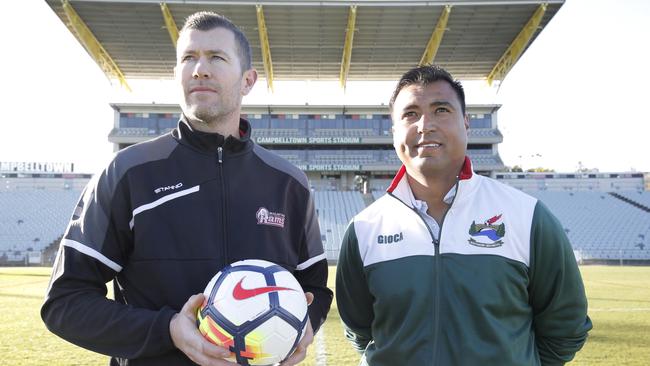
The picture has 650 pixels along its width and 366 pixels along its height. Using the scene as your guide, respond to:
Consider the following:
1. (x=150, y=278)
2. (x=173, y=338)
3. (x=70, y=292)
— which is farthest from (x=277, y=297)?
(x=70, y=292)

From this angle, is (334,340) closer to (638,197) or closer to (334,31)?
(334,31)

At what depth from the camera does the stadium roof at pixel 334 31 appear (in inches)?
1000

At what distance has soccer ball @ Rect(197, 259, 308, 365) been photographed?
5.60 feet

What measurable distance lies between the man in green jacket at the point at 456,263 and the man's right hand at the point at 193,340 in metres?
0.79

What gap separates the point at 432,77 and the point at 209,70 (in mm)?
971

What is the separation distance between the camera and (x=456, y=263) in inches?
82.2

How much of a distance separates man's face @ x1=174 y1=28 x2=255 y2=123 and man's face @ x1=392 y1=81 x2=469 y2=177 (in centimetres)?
77

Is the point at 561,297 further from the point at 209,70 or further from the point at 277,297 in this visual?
the point at 209,70

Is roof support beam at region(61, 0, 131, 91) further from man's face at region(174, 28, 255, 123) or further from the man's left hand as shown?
the man's left hand

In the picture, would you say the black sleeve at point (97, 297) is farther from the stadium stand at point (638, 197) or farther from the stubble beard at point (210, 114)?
the stadium stand at point (638, 197)

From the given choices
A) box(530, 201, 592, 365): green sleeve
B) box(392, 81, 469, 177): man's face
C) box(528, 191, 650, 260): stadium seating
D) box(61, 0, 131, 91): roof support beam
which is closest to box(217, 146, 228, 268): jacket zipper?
box(392, 81, 469, 177): man's face

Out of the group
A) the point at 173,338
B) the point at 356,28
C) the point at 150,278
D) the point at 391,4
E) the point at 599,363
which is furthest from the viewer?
the point at 356,28

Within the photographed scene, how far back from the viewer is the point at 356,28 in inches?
1062

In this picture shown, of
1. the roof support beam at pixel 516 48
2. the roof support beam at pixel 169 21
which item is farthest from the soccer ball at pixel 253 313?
the roof support beam at pixel 516 48
